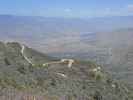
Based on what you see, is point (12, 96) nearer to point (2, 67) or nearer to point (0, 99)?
point (0, 99)

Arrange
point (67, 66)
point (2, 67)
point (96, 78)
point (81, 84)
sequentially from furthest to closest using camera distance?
point (67, 66) < point (96, 78) < point (2, 67) < point (81, 84)

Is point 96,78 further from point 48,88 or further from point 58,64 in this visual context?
point 48,88

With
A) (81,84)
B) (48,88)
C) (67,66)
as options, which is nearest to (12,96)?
(48,88)

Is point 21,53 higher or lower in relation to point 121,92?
higher

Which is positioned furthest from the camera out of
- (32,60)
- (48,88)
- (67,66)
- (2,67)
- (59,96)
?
(32,60)

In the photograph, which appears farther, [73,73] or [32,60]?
[32,60]

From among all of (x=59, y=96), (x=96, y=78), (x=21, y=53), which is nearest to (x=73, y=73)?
(x=96, y=78)
